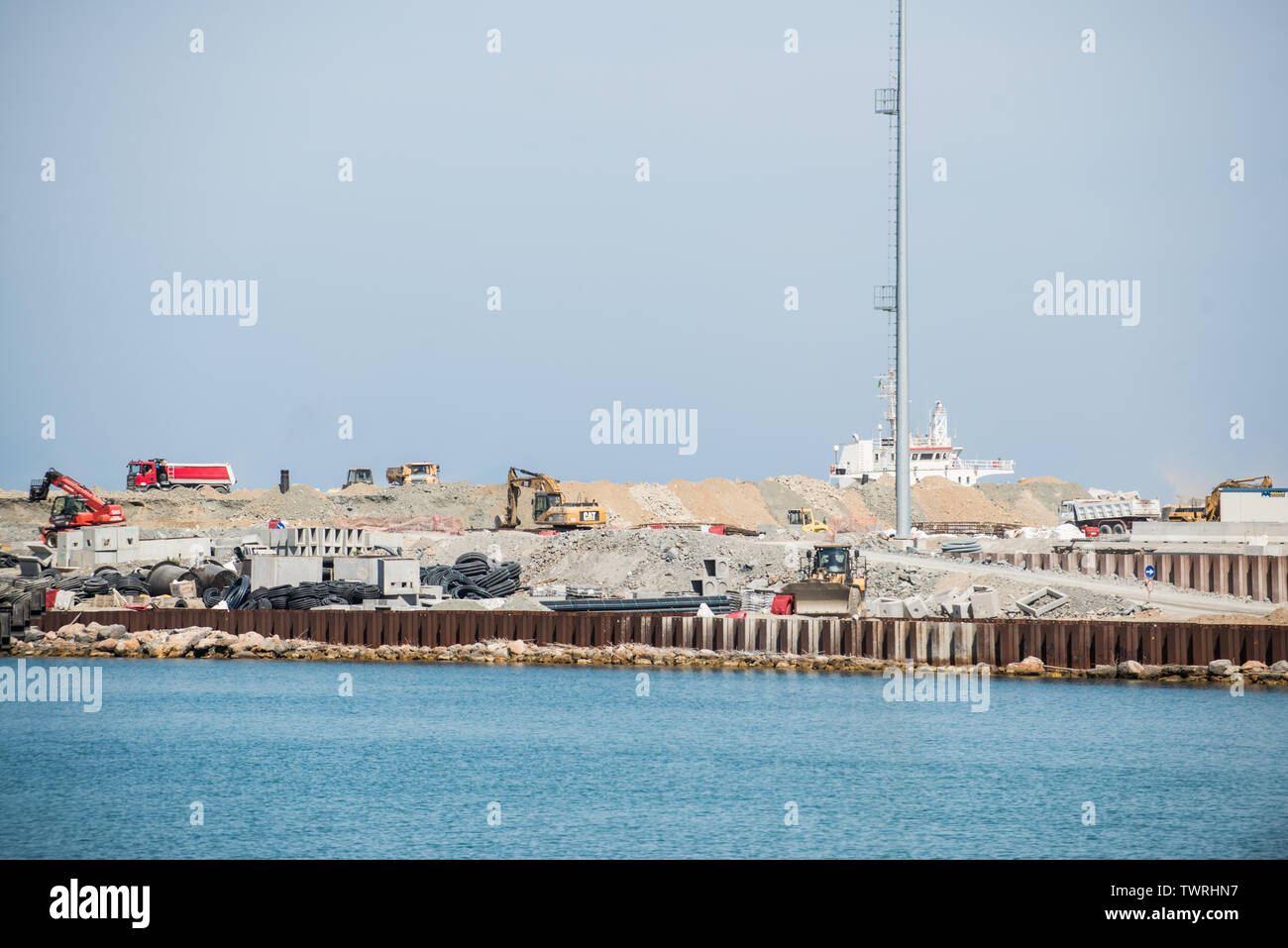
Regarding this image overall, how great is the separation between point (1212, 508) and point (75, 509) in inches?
1993

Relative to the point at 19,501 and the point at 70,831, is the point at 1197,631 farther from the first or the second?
the point at 19,501

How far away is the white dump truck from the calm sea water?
3357 centimetres

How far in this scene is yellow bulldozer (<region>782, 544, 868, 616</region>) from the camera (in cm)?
4159

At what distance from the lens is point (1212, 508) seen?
207ft

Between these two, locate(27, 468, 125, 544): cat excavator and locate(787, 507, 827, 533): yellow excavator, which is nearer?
locate(27, 468, 125, 544): cat excavator

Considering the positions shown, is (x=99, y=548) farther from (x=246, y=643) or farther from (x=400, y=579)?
(x=400, y=579)

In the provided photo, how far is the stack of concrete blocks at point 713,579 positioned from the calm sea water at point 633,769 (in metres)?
7.12

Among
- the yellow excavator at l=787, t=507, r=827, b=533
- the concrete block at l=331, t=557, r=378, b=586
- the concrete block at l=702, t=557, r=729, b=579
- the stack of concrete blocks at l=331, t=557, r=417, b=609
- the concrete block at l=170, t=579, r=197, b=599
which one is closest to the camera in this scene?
the stack of concrete blocks at l=331, t=557, r=417, b=609

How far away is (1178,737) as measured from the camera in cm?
2997

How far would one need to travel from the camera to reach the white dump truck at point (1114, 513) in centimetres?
6700

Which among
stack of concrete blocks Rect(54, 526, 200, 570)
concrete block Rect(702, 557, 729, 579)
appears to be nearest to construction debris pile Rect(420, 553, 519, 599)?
concrete block Rect(702, 557, 729, 579)

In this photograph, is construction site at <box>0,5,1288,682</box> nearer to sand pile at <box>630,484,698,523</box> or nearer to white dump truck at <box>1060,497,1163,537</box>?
white dump truck at <box>1060,497,1163,537</box>
